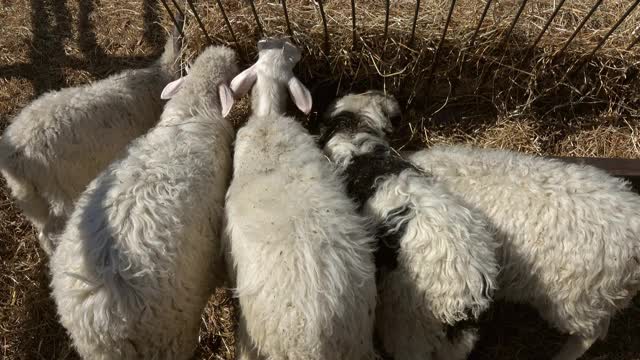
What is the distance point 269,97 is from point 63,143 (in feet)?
4.05

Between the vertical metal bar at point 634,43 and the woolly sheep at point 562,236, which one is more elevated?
the vertical metal bar at point 634,43

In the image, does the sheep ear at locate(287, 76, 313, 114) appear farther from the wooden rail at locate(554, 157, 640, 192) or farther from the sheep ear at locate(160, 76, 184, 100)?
the wooden rail at locate(554, 157, 640, 192)

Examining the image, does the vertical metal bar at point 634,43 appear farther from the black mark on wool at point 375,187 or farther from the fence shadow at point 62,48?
the fence shadow at point 62,48

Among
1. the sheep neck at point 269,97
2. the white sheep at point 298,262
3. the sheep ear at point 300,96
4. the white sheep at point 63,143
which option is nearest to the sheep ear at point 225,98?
the sheep neck at point 269,97

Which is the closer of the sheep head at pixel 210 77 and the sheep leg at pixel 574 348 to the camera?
the sheep leg at pixel 574 348

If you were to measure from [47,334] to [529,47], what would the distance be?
3.57 meters

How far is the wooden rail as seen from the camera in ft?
11.2

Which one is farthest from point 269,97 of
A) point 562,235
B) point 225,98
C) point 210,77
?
point 562,235

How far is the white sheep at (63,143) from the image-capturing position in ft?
10.1

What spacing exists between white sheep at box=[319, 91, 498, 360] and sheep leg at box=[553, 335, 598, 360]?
0.78 m

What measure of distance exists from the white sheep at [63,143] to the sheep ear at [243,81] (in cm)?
67

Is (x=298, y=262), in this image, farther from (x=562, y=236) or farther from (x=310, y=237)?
(x=562, y=236)

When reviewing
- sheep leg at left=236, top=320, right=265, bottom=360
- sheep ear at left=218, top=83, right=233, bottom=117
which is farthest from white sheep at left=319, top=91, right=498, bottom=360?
sheep ear at left=218, top=83, right=233, bottom=117

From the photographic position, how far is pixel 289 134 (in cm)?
311
